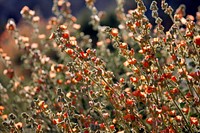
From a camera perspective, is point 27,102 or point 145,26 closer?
point 145,26

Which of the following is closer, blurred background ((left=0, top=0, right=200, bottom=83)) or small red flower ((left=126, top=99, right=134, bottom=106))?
small red flower ((left=126, top=99, right=134, bottom=106))

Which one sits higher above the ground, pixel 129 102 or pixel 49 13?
pixel 49 13

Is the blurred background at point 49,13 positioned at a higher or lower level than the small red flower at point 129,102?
higher

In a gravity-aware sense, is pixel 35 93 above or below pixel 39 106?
A: above

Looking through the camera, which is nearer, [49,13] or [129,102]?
[129,102]

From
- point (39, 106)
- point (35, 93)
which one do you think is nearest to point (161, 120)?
point (39, 106)

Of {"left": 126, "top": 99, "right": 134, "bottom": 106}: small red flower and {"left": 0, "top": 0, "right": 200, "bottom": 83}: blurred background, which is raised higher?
{"left": 0, "top": 0, "right": 200, "bottom": 83}: blurred background

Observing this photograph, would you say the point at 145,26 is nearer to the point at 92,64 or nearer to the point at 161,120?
the point at 92,64

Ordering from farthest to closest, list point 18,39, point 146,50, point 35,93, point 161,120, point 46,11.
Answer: point 46,11, point 18,39, point 35,93, point 161,120, point 146,50

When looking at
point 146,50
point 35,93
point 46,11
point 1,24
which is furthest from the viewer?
point 46,11

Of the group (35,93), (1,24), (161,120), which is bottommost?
(161,120)

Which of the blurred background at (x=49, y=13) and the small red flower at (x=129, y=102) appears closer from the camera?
the small red flower at (x=129, y=102)
